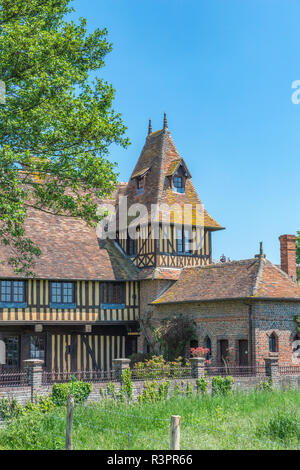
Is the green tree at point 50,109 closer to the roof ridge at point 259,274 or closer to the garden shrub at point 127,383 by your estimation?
the garden shrub at point 127,383

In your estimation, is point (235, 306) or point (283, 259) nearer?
point (235, 306)

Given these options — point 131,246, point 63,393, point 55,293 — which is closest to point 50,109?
point 63,393

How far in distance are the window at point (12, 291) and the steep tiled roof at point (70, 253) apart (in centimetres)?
52

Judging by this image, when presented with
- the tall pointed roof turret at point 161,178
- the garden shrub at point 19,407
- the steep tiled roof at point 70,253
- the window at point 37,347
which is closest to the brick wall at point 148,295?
the steep tiled roof at point 70,253

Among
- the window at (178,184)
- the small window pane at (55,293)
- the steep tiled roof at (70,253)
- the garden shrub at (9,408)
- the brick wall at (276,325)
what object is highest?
the window at (178,184)

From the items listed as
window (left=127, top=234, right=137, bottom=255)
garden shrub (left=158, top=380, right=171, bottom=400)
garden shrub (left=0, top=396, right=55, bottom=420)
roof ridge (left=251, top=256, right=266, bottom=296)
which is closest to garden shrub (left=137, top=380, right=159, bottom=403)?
garden shrub (left=158, top=380, right=171, bottom=400)

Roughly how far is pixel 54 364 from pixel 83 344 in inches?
63.2

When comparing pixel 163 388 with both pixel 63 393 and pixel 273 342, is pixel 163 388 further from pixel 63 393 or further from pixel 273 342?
pixel 273 342

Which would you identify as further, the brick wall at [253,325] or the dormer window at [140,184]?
the dormer window at [140,184]

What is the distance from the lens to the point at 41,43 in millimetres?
18391

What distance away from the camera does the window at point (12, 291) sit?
25906mm

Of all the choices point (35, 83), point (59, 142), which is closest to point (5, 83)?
point (35, 83)

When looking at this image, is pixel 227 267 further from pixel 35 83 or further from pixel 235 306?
pixel 35 83

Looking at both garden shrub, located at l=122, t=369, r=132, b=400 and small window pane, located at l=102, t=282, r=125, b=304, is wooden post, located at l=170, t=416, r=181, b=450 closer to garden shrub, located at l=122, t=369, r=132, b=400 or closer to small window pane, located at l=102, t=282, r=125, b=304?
garden shrub, located at l=122, t=369, r=132, b=400
